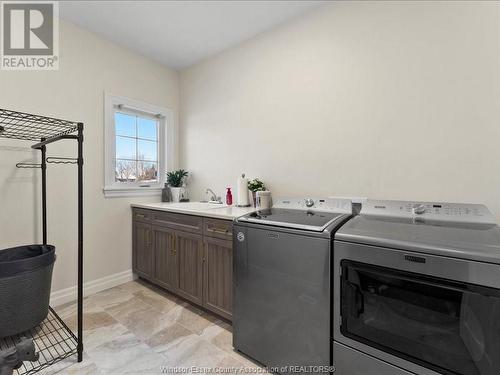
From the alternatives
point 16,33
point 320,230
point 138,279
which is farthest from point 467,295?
point 16,33

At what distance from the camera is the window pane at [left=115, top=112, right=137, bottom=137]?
277cm

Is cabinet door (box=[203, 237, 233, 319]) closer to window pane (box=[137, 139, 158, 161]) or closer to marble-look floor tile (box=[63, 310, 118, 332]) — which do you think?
marble-look floor tile (box=[63, 310, 118, 332])

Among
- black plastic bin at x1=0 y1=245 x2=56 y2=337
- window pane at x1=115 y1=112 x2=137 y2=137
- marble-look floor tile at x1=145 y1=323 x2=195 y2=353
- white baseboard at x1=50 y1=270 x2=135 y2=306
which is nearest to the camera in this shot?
black plastic bin at x1=0 y1=245 x2=56 y2=337

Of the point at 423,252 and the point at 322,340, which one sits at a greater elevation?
the point at 423,252

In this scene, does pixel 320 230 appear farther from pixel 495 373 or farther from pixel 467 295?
pixel 495 373

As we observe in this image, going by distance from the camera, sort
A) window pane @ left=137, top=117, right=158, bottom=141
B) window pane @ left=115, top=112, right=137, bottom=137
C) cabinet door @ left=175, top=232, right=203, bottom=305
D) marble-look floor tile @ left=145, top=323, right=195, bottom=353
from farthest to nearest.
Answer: window pane @ left=137, top=117, right=158, bottom=141 < window pane @ left=115, top=112, right=137, bottom=137 < cabinet door @ left=175, top=232, right=203, bottom=305 < marble-look floor tile @ left=145, top=323, right=195, bottom=353

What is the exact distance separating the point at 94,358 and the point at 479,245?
2218mm

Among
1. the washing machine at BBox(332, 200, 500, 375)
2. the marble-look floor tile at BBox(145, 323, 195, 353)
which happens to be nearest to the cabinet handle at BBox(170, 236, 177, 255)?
the marble-look floor tile at BBox(145, 323, 195, 353)

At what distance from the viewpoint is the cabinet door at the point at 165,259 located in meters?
2.35

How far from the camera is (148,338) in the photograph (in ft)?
6.01

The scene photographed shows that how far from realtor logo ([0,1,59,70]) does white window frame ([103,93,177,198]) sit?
0.55m

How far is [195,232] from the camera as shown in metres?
2.14

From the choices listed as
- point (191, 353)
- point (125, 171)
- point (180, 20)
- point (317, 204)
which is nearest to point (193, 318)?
point (191, 353)

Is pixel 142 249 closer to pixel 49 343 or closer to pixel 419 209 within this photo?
pixel 49 343
